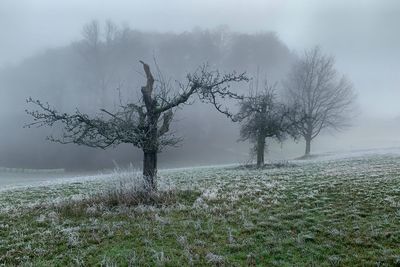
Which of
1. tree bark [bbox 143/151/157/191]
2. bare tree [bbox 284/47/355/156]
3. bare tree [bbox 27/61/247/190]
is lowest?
tree bark [bbox 143/151/157/191]

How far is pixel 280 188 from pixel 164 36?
82.6 metres

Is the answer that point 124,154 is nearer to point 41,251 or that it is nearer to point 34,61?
point 41,251

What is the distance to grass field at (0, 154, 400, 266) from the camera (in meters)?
7.30

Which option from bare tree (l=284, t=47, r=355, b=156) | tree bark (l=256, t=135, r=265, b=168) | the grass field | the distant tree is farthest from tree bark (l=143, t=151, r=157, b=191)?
bare tree (l=284, t=47, r=355, b=156)

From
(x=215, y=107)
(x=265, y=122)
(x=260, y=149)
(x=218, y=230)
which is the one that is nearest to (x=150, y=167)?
(x=218, y=230)

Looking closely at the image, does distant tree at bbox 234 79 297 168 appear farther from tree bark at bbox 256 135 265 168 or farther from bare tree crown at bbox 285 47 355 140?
bare tree crown at bbox 285 47 355 140

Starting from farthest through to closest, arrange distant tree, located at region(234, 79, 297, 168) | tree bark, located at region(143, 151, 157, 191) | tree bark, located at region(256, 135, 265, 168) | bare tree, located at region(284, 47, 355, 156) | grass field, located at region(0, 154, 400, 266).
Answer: bare tree, located at region(284, 47, 355, 156)
tree bark, located at region(256, 135, 265, 168)
distant tree, located at region(234, 79, 297, 168)
tree bark, located at region(143, 151, 157, 191)
grass field, located at region(0, 154, 400, 266)

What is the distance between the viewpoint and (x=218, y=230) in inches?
352

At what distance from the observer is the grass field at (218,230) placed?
7.30 m

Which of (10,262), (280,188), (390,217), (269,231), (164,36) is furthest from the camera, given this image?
(164,36)

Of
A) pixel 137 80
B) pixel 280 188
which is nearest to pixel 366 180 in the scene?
pixel 280 188

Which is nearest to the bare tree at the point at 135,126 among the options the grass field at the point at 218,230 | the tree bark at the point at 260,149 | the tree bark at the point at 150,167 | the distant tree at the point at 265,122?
the tree bark at the point at 150,167

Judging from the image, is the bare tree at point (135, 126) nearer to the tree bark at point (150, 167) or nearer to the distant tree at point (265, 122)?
the tree bark at point (150, 167)

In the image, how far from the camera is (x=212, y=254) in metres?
7.30
